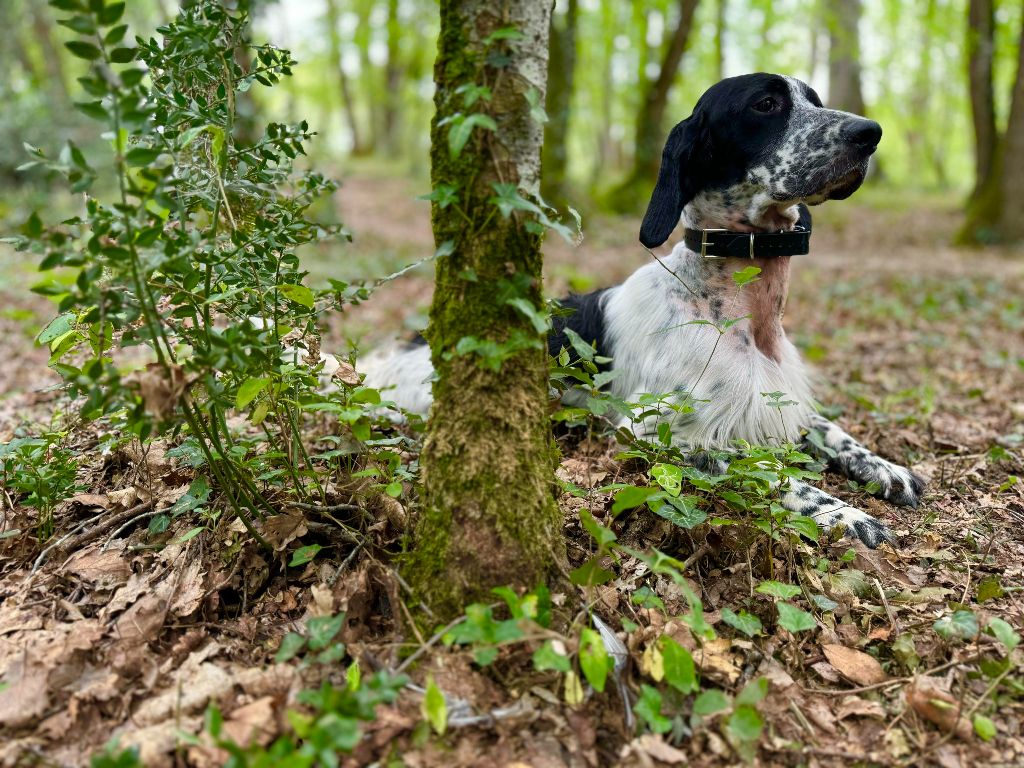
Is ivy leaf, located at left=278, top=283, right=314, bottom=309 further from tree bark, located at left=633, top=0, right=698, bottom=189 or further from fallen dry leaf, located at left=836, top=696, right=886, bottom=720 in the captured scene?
tree bark, located at left=633, top=0, right=698, bottom=189

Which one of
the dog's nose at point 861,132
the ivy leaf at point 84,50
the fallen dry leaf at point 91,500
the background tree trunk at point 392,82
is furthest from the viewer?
the background tree trunk at point 392,82

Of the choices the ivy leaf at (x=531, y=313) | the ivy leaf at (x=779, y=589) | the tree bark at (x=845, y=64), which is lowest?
the ivy leaf at (x=779, y=589)

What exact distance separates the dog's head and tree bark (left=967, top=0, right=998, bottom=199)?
10.2m

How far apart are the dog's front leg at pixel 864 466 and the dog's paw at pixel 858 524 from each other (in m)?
0.31

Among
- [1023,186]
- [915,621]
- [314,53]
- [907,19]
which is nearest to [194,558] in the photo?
[915,621]

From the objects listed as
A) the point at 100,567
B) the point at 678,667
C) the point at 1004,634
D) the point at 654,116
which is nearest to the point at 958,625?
the point at 1004,634

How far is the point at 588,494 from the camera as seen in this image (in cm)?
260

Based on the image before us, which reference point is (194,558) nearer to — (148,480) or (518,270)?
(148,480)

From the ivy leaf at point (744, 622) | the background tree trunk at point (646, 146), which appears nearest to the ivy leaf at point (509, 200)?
the ivy leaf at point (744, 622)

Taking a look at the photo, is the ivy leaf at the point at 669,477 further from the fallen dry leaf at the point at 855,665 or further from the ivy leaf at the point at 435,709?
the ivy leaf at the point at 435,709

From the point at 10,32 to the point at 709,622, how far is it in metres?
19.6

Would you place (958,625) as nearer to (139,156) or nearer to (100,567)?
(139,156)

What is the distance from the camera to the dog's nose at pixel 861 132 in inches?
121

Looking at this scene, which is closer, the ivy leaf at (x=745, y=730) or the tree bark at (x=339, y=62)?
the ivy leaf at (x=745, y=730)
